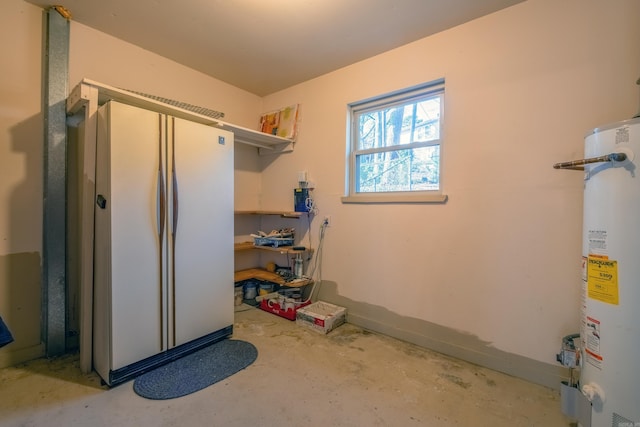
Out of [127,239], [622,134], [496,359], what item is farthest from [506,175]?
[127,239]

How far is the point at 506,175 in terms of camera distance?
1.99 metres

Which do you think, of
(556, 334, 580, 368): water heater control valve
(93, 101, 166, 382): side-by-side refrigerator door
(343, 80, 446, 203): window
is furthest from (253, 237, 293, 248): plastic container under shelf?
(556, 334, 580, 368): water heater control valve

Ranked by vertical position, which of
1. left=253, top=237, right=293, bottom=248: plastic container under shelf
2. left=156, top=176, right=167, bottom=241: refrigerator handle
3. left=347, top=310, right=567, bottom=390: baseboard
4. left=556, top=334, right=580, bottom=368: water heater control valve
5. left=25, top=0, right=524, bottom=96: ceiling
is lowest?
left=347, top=310, right=567, bottom=390: baseboard

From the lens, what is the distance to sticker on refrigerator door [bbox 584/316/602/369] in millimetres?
1308

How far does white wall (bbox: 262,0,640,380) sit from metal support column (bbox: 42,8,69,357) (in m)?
2.41

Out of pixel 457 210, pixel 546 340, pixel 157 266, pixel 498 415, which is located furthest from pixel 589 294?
pixel 157 266

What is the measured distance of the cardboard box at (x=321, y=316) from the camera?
2.59 meters

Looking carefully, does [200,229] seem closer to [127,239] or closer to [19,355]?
[127,239]

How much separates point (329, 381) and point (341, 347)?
49 cm

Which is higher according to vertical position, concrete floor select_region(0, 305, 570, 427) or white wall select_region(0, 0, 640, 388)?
white wall select_region(0, 0, 640, 388)

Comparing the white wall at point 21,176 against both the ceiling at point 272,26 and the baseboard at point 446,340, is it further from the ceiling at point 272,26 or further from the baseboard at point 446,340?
the baseboard at point 446,340

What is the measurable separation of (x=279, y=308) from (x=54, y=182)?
2.18 m

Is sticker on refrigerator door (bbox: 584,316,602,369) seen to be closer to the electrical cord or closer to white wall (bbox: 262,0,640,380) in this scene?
white wall (bbox: 262,0,640,380)

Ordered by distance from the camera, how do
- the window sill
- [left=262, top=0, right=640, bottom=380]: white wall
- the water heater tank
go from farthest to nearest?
the window sill → [left=262, top=0, right=640, bottom=380]: white wall → the water heater tank
